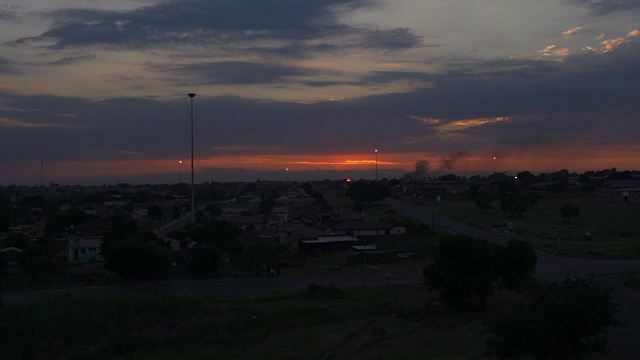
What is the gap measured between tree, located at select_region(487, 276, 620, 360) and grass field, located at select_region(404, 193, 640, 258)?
2013 centimetres

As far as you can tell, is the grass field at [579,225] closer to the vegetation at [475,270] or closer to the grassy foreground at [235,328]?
the vegetation at [475,270]

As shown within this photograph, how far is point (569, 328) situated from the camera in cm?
1024

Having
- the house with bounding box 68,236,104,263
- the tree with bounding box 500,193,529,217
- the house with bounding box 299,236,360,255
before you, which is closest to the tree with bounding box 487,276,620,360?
the house with bounding box 299,236,360,255

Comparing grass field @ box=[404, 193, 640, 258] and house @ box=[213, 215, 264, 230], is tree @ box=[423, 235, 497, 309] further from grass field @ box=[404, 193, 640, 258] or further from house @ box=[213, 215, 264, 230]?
house @ box=[213, 215, 264, 230]

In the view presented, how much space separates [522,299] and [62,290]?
16.7 metres

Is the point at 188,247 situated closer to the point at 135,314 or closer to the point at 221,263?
the point at 221,263

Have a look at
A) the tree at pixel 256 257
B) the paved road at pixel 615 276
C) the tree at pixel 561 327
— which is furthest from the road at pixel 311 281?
the tree at pixel 561 327

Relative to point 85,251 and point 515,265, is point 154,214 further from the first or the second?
point 515,265

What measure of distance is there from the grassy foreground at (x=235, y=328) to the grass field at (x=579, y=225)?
14.4m

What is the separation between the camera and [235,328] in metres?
18.5

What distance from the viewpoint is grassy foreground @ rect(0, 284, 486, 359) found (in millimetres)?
16078

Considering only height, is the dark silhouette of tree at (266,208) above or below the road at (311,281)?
above

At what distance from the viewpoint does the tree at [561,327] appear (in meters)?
10.1

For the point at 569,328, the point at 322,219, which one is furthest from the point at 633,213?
the point at 569,328
